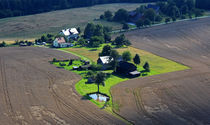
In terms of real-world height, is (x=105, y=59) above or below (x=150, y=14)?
below

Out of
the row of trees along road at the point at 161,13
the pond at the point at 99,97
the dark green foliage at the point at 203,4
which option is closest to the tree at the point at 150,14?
the row of trees along road at the point at 161,13

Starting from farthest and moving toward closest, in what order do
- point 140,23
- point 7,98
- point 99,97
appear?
point 140,23 < point 99,97 < point 7,98

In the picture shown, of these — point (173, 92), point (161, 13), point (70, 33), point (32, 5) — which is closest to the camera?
point (173, 92)

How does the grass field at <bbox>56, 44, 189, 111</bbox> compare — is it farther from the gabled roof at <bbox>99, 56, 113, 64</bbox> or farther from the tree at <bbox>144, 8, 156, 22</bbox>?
the tree at <bbox>144, 8, 156, 22</bbox>

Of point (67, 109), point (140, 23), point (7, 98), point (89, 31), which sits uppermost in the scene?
point (140, 23)

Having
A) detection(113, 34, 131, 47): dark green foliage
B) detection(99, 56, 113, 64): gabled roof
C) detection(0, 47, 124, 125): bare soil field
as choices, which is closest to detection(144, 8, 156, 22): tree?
detection(113, 34, 131, 47): dark green foliage

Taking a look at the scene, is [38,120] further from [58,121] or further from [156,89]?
[156,89]

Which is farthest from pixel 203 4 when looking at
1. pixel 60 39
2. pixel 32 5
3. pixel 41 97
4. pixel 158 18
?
pixel 41 97

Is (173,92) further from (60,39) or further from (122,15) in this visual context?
(122,15)
